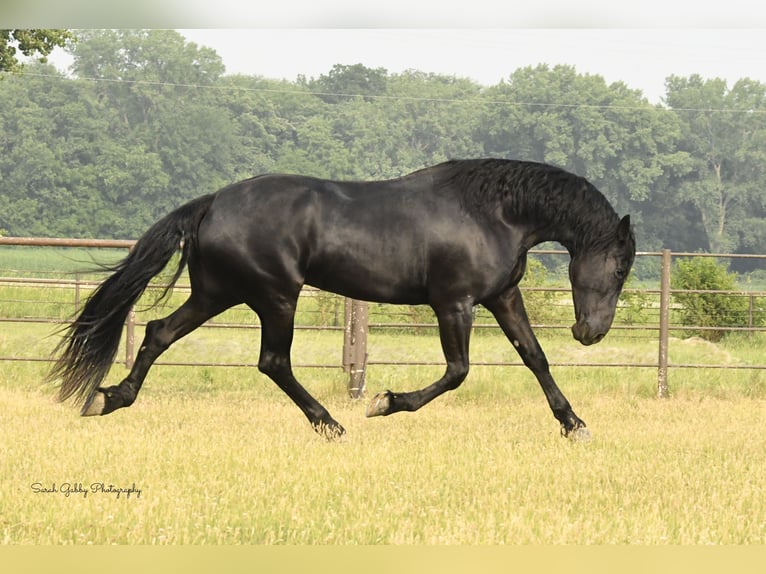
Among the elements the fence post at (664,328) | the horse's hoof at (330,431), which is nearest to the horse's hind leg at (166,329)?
the horse's hoof at (330,431)

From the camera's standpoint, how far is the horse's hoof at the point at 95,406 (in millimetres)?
6742

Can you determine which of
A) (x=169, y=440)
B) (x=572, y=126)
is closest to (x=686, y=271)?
(x=169, y=440)

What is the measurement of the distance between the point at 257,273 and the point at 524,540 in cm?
290

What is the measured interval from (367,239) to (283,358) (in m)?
0.96

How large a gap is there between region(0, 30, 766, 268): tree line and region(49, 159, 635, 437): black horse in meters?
46.3

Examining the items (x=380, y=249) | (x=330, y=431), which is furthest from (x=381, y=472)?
(x=380, y=249)

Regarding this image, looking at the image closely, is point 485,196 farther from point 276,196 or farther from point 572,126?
point 572,126

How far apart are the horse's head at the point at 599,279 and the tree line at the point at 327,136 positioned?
4712 centimetres

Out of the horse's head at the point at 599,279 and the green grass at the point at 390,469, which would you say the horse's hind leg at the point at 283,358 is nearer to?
the green grass at the point at 390,469

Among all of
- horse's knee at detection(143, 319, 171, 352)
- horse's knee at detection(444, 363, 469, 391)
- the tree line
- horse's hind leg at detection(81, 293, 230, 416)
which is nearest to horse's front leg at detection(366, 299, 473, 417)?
horse's knee at detection(444, 363, 469, 391)

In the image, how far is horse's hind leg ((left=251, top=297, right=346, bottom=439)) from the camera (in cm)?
684

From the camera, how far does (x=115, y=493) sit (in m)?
5.16

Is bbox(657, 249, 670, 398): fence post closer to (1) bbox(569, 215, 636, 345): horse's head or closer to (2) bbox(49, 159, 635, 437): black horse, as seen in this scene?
(1) bbox(569, 215, 636, 345): horse's head

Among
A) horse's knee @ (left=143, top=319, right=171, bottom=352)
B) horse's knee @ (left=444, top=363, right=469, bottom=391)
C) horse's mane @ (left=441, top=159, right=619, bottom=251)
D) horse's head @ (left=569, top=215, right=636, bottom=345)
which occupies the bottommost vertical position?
horse's knee @ (left=444, top=363, right=469, bottom=391)
